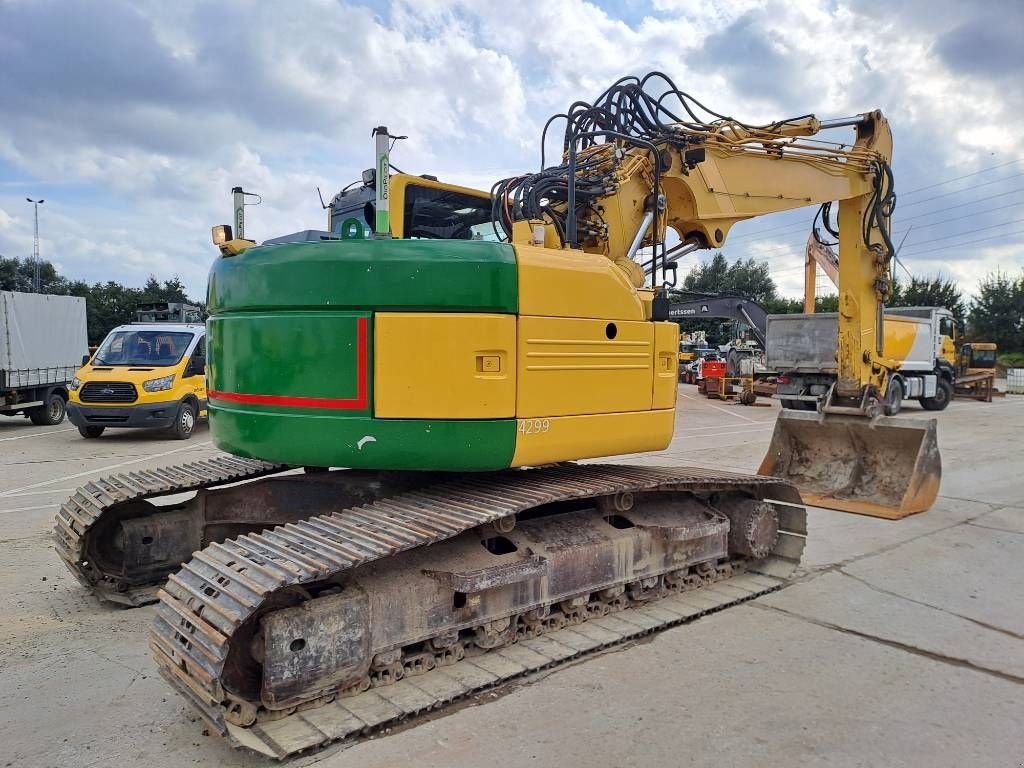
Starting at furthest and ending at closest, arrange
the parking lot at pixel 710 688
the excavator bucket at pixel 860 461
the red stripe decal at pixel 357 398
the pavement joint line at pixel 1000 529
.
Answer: the excavator bucket at pixel 860 461, the pavement joint line at pixel 1000 529, the red stripe decal at pixel 357 398, the parking lot at pixel 710 688

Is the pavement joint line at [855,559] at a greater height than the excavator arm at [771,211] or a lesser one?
lesser

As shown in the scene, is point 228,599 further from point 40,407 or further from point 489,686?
point 40,407

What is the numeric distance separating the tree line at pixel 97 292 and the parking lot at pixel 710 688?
42.5m

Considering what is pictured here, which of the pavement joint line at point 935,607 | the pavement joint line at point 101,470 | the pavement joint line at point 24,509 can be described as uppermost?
the pavement joint line at point 935,607

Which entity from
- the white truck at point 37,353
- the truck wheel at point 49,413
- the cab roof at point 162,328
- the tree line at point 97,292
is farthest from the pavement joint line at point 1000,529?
the tree line at point 97,292

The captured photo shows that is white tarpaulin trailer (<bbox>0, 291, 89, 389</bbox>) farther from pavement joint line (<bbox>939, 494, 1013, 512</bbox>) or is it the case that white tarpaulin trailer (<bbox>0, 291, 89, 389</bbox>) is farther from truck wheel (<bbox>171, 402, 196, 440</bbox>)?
pavement joint line (<bbox>939, 494, 1013, 512</bbox>)

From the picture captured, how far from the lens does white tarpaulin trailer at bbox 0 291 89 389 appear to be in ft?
51.3

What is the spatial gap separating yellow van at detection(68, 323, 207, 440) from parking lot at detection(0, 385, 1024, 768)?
707cm

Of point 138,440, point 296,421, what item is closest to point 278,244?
point 296,421

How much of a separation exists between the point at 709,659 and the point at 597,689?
30.1 inches

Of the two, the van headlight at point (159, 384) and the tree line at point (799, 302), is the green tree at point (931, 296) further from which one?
the van headlight at point (159, 384)

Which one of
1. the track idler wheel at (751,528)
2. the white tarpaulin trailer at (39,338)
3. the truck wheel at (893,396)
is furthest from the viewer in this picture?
the truck wheel at (893,396)

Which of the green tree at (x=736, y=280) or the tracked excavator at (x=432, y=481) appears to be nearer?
the tracked excavator at (x=432, y=481)

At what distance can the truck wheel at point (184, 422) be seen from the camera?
13581 mm
